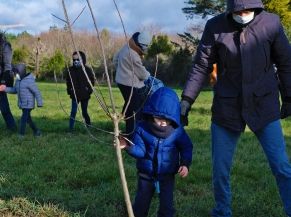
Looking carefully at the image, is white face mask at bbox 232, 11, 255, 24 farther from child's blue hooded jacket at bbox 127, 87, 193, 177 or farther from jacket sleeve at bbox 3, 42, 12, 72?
jacket sleeve at bbox 3, 42, 12, 72

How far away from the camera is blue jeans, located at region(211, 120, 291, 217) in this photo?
411cm

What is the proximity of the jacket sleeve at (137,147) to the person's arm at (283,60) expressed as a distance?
1.19 meters

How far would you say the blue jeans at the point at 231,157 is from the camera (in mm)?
4105

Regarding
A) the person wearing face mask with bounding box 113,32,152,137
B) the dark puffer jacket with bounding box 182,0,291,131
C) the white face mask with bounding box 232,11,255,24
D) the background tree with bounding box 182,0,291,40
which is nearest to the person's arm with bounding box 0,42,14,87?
the person wearing face mask with bounding box 113,32,152,137

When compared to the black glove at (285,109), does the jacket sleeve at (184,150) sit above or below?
below

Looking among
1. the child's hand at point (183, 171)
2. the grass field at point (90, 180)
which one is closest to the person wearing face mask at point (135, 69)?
the grass field at point (90, 180)

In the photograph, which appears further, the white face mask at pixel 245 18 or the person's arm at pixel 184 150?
the person's arm at pixel 184 150

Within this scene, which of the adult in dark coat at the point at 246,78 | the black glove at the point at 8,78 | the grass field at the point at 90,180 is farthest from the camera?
the black glove at the point at 8,78

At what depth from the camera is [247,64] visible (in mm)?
3938

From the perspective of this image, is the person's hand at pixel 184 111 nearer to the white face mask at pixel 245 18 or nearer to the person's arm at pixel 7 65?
the white face mask at pixel 245 18

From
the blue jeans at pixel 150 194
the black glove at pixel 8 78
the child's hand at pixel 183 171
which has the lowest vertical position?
the blue jeans at pixel 150 194

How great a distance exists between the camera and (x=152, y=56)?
36125 millimetres

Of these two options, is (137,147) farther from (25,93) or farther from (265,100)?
(25,93)

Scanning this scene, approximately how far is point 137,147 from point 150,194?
432mm
